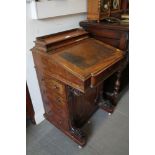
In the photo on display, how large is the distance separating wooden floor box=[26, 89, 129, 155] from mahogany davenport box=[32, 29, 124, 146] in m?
0.09

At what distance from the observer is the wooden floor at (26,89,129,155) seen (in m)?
1.52

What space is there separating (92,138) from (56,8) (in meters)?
1.35

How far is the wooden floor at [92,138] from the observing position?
1.52m

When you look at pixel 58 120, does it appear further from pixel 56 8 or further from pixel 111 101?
pixel 56 8

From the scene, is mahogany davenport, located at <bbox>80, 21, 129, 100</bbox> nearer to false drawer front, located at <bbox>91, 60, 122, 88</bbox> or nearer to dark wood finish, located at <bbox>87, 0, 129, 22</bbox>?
dark wood finish, located at <bbox>87, 0, 129, 22</bbox>

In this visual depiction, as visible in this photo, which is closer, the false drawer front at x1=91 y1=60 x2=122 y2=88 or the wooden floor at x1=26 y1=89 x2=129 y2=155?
the false drawer front at x1=91 y1=60 x2=122 y2=88

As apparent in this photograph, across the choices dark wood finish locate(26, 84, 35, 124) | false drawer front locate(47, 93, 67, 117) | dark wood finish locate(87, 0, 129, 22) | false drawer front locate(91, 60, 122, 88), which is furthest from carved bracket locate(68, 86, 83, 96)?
dark wood finish locate(87, 0, 129, 22)

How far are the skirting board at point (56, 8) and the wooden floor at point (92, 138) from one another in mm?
1197

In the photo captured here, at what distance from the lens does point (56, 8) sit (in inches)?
57.1

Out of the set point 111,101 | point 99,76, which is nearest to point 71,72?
point 99,76

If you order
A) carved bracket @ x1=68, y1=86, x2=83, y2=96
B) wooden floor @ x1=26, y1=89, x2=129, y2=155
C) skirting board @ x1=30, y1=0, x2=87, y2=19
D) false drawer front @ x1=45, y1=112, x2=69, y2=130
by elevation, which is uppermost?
skirting board @ x1=30, y1=0, x2=87, y2=19
